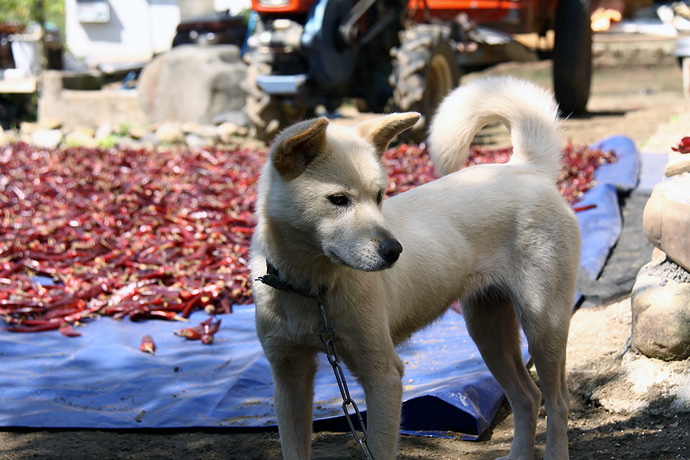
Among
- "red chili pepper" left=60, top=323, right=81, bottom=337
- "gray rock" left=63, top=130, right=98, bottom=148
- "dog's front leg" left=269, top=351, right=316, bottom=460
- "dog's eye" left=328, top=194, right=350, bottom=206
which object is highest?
"dog's eye" left=328, top=194, right=350, bottom=206

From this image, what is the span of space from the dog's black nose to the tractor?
23.8 ft

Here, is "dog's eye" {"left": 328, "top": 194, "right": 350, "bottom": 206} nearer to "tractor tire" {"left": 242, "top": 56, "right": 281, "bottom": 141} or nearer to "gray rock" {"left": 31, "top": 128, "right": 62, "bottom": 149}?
"tractor tire" {"left": 242, "top": 56, "right": 281, "bottom": 141}

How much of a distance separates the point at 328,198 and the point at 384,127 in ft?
1.56

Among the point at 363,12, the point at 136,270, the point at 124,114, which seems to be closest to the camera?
the point at 136,270

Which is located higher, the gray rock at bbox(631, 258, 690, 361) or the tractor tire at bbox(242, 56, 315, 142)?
the tractor tire at bbox(242, 56, 315, 142)

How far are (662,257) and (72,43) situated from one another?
22.9 m

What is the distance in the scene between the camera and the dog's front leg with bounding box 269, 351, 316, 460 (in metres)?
2.99

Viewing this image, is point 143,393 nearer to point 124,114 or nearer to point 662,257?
point 662,257

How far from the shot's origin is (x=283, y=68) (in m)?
10.2

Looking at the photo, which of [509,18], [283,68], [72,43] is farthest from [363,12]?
[72,43]

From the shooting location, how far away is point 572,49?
42.2 ft

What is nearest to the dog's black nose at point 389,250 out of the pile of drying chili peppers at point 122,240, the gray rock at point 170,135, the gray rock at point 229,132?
the pile of drying chili peppers at point 122,240

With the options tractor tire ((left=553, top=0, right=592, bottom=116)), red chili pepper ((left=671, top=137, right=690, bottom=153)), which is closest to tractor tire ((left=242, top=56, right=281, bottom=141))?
tractor tire ((left=553, top=0, right=592, bottom=116))

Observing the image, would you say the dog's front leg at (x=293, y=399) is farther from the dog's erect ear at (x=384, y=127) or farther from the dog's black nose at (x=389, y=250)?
the dog's erect ear at (x=384, y=127)
